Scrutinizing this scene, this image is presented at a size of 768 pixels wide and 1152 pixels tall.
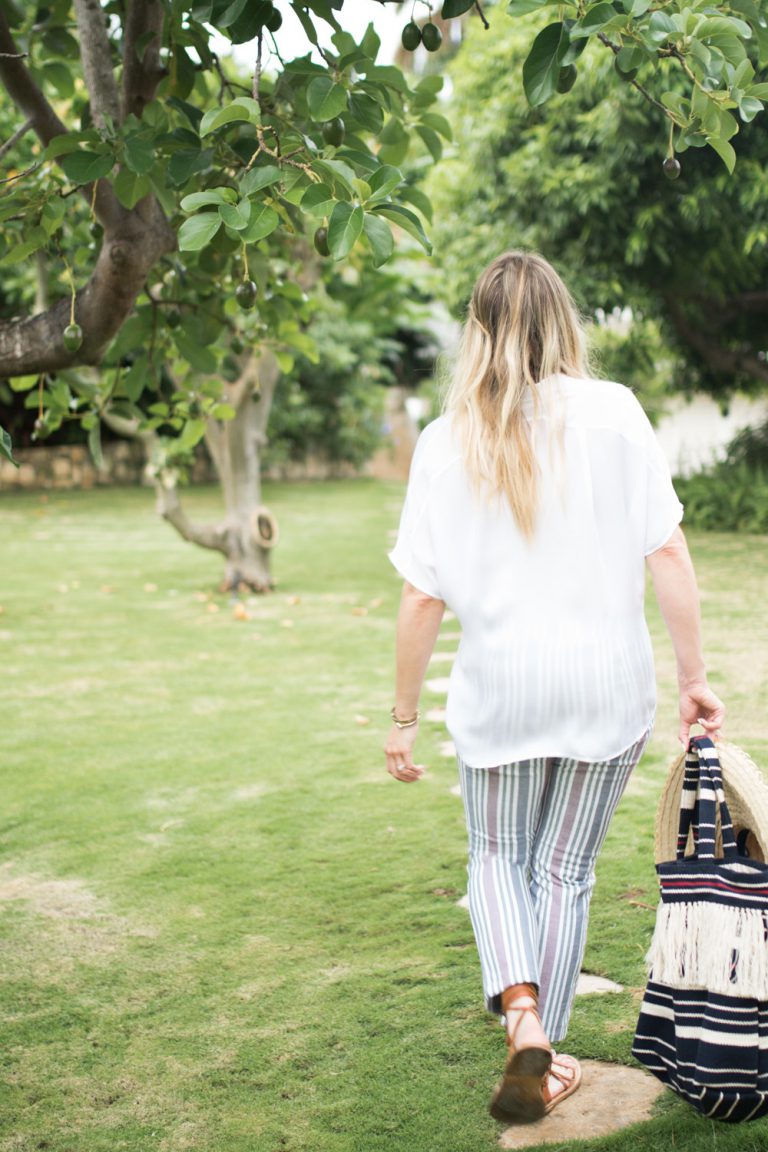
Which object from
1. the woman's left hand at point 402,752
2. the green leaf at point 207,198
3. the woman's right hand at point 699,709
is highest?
the green leaf at point 207,198

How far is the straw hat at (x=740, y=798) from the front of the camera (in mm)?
2316

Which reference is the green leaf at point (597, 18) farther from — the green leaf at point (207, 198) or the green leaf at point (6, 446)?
the green leaf at point (6, 446)

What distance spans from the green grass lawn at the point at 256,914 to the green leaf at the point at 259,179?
198 cm

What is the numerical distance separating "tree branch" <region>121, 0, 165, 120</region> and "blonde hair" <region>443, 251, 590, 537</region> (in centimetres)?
127

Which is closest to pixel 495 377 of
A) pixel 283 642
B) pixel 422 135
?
pixel 422 135

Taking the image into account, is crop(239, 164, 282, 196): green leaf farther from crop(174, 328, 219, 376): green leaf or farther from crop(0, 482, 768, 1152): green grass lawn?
crop(0, 482, 768, 1152): green grass lawn

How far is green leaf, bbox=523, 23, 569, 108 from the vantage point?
2355 mm

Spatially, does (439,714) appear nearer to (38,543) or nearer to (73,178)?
(73,178)

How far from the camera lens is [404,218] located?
238cm

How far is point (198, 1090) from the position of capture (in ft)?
8.71

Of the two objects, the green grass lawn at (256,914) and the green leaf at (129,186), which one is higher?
the green leaf at (129,186)

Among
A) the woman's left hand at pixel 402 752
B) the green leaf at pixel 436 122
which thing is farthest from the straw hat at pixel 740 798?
the green leaf at pixel 436 122

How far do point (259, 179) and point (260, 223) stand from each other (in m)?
0.08

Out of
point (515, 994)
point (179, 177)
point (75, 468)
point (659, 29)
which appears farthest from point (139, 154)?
point (75, 468)
